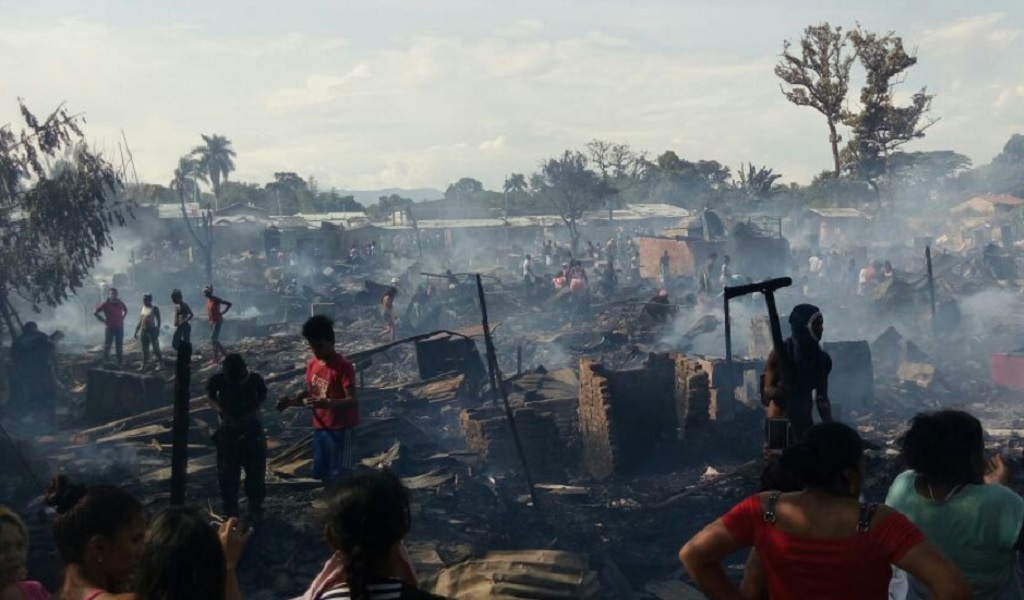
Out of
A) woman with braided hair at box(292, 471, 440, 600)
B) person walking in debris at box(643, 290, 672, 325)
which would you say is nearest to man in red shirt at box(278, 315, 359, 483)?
woman with braided hair at box(292, 471, 440, 600)

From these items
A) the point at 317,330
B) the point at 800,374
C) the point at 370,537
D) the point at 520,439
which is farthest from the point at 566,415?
the point at 370,537

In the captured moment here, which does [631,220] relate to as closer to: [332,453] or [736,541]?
[332,453]

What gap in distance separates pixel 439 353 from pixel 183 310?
5003mm

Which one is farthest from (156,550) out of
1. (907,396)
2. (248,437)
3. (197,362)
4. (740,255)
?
(740,255)

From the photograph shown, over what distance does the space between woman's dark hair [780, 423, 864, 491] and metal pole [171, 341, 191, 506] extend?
177 inches

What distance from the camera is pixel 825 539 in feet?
9.55

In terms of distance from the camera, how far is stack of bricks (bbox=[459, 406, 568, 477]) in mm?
11000

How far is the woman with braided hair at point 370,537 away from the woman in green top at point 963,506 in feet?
6.17

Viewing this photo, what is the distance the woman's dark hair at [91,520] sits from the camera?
9.91 ft

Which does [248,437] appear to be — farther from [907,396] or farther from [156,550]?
[907,396]

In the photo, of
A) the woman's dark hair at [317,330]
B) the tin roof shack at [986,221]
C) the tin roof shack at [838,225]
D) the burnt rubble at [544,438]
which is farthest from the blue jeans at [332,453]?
the tin roof shack at [838,225]

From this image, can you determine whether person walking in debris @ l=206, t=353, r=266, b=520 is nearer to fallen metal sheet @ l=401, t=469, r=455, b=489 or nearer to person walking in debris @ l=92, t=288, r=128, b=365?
fallen metal sheet @ l=401, t=469, r=455, b=489

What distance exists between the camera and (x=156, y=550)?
2625 millimetres

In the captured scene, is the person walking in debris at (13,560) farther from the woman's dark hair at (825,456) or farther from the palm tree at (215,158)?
the palm tree at (215,158)
